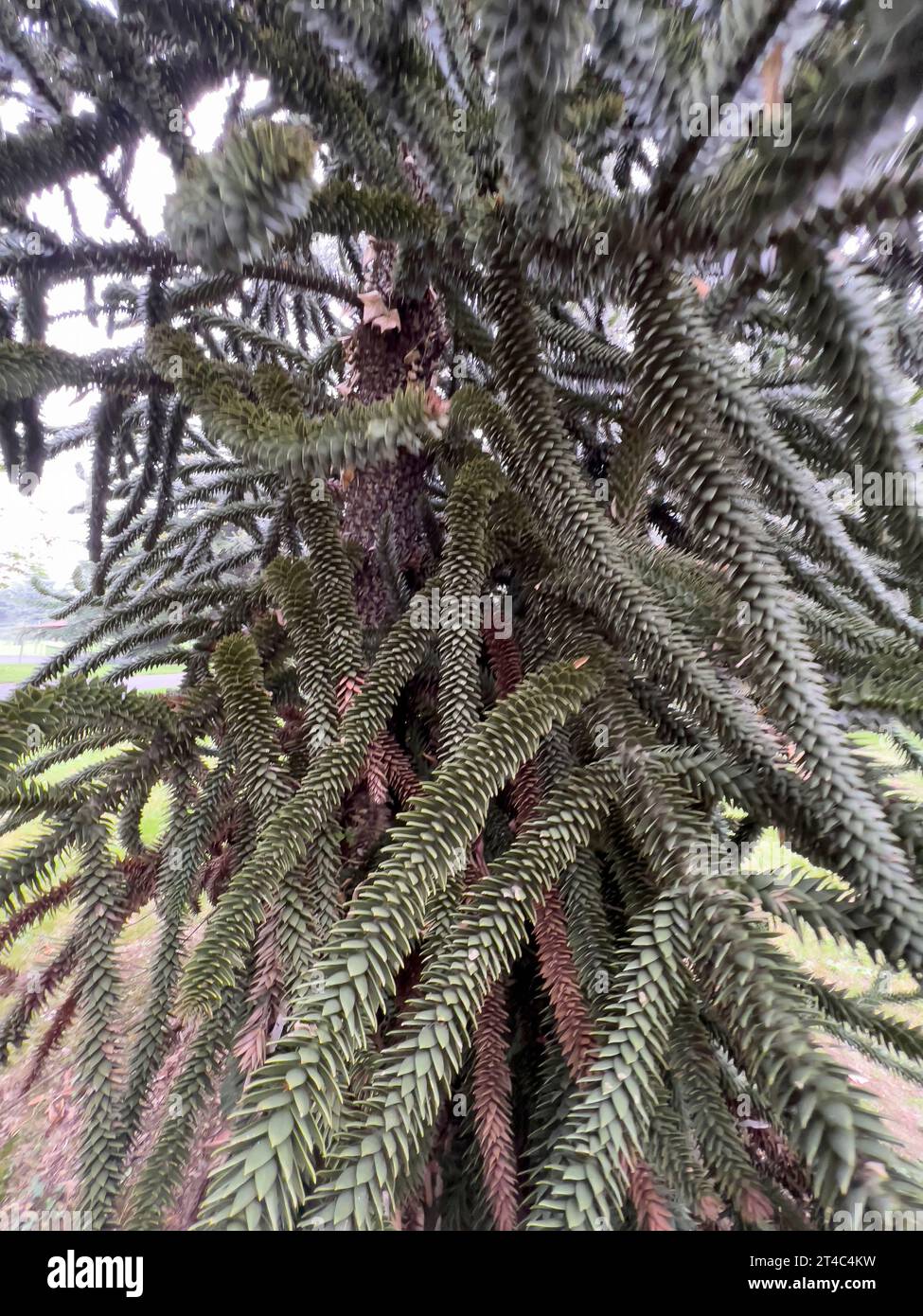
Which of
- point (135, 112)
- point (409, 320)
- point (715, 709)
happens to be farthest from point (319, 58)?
point (715, 709)

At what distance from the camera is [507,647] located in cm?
89

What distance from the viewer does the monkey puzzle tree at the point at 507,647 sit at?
39 cm

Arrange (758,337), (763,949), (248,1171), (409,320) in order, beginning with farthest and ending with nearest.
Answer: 1. (758,337)
2. (409,320)
3. (763,949)
4. (248,1171)

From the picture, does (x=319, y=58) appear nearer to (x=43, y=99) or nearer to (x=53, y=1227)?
(x=43, y=99)

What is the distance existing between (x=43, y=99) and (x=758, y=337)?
1541 mm

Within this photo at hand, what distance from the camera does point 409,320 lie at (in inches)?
38.4

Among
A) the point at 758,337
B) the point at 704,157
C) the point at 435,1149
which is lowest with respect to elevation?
the point at 435,1149

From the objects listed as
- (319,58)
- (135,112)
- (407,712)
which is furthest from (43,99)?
(407,712)

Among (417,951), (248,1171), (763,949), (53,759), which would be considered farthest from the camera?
(53,759)

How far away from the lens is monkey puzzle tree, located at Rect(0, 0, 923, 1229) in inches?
15.4

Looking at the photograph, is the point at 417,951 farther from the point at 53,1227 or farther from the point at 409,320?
the point at 409,320

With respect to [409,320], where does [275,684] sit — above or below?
below

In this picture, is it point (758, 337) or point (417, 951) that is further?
point (758, 337)

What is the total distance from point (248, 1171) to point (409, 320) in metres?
1.05
